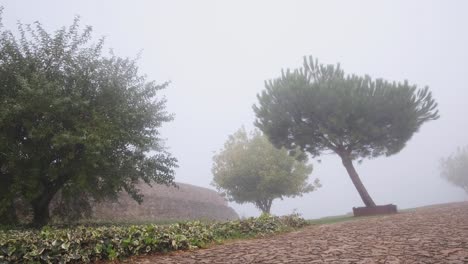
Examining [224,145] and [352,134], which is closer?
[352,134]

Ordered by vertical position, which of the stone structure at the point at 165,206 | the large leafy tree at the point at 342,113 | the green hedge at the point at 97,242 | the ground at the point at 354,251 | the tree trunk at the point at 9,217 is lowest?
the ground at the point at 354,251

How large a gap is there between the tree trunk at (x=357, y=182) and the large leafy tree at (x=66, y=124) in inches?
498

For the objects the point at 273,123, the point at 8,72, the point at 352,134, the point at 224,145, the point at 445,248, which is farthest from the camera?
the point at 224,145

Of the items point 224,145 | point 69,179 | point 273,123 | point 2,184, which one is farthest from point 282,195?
point 2,184

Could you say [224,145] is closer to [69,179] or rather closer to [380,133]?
[380,133]

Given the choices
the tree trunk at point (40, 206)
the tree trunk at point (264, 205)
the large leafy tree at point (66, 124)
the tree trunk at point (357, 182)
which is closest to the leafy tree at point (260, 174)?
the tree trunk at point (264, 205)

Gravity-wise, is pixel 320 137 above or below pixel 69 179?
above

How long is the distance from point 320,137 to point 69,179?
628 inches

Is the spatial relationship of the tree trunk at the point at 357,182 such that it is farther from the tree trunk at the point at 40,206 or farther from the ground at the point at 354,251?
the tree trunk at the point at 40,206

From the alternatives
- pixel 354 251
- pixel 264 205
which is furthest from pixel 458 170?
pixel 354 251

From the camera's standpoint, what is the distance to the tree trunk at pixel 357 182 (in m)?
22.0

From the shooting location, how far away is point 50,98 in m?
12.4

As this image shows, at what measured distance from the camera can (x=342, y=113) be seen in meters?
21.2

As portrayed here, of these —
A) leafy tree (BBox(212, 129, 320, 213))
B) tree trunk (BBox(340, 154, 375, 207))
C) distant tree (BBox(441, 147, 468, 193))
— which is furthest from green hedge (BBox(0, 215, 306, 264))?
distant tree (BBox(441, 147, 468, 193))
